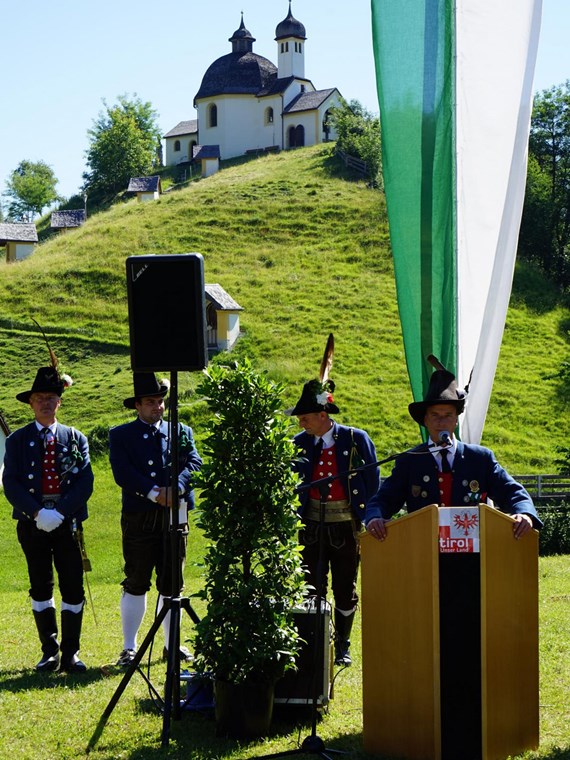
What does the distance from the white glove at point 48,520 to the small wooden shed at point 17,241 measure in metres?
55.3

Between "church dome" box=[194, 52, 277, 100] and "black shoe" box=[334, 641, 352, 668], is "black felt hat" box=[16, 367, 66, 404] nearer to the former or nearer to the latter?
"black shoe" box=[334, 641, 352, 668]

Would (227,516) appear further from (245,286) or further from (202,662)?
(245,286)

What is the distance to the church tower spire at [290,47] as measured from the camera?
9250 centimetres

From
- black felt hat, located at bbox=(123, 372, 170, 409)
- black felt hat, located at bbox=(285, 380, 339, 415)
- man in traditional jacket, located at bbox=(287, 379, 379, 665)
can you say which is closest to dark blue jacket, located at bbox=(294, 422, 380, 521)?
man in traditional jacket, located at bbox=(287, 379, 379, 665)

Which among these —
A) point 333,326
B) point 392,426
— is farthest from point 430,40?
point 333,326

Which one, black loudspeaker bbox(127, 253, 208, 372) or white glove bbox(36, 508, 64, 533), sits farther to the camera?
white glove bbox(36, 508, 64, 533)

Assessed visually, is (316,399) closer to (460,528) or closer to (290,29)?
(460,528)

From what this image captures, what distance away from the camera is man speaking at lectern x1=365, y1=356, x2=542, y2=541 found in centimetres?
584

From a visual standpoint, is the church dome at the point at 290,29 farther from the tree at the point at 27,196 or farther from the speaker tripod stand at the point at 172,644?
the speaker tripod stand at the point at 172,644

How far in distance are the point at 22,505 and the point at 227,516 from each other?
243 centimetres

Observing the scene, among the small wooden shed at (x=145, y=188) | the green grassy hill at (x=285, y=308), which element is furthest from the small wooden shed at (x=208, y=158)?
the green grassy hill at (x=285, y=308)

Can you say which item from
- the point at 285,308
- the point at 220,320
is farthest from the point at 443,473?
the point at 285,308

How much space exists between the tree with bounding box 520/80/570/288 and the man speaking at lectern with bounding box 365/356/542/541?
54.9 metres

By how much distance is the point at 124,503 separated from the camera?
25.5ft
